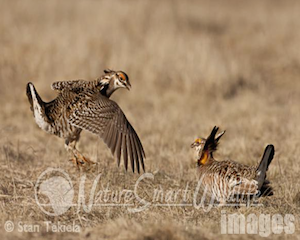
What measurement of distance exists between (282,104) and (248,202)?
4900 mm

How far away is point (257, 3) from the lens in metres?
19.0

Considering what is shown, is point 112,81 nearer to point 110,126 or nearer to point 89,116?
point 89,116

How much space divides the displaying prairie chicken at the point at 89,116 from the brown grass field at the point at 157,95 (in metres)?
0.36

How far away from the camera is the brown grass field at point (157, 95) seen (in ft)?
15.6

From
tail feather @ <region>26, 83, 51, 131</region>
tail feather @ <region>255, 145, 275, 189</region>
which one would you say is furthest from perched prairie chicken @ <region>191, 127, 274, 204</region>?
tail feather @ <region>26, 83, 51, 131</region>

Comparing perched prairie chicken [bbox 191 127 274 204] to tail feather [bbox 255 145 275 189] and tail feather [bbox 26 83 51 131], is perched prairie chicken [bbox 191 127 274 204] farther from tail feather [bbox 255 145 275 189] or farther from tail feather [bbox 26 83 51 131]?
tail feather [bbox 26 83 51 131]

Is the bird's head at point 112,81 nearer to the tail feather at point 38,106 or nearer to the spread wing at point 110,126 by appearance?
the spread wing at point 110,126

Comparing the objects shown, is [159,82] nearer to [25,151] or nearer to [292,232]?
[25,151]

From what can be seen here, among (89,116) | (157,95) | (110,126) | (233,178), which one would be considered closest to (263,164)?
(233,178)

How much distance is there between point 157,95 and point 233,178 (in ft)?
17.1

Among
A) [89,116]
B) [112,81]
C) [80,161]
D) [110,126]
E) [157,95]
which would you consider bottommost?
[80,161]

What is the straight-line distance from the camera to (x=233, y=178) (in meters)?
4.78

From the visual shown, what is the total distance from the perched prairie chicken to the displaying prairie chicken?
0.59 m

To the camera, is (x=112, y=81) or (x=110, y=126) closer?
(x=110, y=126)
